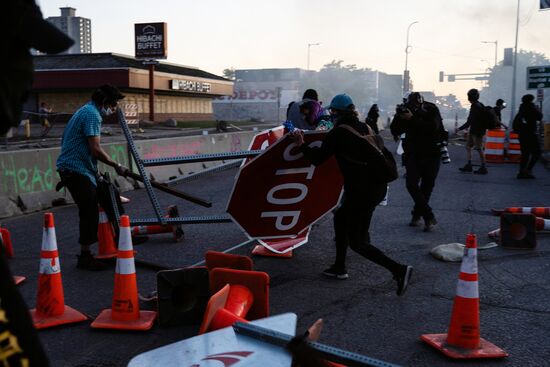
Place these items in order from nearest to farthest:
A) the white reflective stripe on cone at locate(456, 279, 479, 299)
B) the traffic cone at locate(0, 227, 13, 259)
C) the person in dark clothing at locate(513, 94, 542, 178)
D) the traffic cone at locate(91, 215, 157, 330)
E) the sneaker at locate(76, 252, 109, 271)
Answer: the white reflective stripe on cone at locate(456, 279, 479, 299), the traffic cone at locate(91, 215, 157, 330), the sneaker at locate(76, 252, 109, 271), the traffic cone at locate(0, 227, 13, 259), the person in dark clothing at locate(513, 94, 542, 178)

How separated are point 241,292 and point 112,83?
123 feet

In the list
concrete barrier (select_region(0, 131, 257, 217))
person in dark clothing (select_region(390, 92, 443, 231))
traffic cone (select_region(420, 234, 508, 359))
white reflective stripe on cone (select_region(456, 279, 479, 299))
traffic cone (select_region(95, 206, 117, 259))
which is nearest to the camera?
traffic cone (select_region(420, 234, 508, 359))

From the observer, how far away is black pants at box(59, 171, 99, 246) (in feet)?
19.1

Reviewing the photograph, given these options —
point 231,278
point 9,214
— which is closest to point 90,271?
point 231,278

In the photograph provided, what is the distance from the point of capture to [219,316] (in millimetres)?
3762

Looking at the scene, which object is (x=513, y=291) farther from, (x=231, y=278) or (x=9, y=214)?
(x=9, y=214)

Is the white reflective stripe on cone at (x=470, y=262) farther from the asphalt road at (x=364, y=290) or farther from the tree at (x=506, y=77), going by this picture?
the tree at (x=506, y=77)

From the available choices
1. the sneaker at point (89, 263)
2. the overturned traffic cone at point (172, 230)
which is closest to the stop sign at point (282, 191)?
the sneaker at point (89, 263)

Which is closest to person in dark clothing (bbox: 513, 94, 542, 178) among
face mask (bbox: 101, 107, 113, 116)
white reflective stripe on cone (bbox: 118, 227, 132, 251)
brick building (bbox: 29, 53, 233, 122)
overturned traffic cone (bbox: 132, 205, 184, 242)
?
overturned traffic cone (bbox: 132, 205, 184, 242)

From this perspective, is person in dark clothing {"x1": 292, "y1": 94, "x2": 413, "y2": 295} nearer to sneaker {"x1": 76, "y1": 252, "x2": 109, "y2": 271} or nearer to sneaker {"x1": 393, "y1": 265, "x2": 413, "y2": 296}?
sneaker {"x1": 393, "y1": 265, "x2": 413, "y2": 296}

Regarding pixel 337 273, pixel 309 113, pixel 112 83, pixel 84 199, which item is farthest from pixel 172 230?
pixel 112 83

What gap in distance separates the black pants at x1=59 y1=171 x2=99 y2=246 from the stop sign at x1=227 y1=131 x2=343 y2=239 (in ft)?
4.81

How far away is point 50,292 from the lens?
4.45m

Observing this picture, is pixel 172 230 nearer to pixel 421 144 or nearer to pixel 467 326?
pixel 421 144
